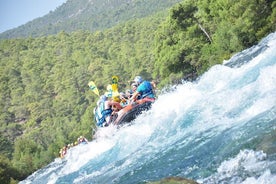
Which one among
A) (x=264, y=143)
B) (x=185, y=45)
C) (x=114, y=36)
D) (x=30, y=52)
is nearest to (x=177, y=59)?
(x=185, y=45)

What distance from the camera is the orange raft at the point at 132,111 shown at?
2184 cm

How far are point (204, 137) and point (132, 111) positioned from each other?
364 inches

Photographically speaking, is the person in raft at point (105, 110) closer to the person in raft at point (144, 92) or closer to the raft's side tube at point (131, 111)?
the person in raft at point (144, 92)

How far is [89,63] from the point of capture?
137 meters

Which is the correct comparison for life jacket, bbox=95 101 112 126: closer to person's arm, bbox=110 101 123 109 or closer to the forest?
person's arm, bbox=110 101 123 109

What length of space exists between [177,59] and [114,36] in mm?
106240

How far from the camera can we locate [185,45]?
1777 inches

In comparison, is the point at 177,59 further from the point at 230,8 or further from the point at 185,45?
the point at 230,8

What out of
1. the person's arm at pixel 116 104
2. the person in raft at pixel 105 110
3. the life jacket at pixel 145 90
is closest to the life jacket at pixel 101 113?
the person in raft at pixel 105 110

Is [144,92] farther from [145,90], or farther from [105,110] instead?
[105,110]

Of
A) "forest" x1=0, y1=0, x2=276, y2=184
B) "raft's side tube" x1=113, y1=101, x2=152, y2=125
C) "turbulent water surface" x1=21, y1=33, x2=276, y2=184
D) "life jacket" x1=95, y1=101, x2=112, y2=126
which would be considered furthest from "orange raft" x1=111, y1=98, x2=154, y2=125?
"forest" x1=0, y1=0, x2=276, y2=184

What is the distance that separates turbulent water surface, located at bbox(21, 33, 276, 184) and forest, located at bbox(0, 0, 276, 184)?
56.1 ft

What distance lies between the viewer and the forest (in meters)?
37.9

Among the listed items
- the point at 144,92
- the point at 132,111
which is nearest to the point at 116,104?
the point at 144,92
